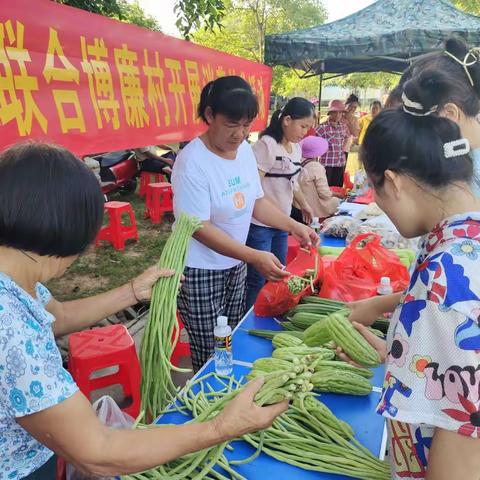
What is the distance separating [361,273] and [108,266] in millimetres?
3908

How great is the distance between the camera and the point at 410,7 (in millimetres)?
6219

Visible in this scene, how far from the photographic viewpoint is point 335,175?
23.5 ft

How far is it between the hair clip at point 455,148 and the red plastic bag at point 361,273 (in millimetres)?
1392

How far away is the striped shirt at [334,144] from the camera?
274 inches

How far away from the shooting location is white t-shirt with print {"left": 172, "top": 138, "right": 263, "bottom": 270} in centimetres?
220

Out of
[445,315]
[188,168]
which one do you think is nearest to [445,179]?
[445,315]

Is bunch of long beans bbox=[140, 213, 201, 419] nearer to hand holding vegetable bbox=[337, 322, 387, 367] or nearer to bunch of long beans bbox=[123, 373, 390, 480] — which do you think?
bunch of long beans bbox=[123, 373, 390, 480]

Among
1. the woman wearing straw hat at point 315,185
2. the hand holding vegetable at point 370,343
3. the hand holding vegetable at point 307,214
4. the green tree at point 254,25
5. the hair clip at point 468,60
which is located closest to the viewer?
the hand holding vegetable at point 370,343

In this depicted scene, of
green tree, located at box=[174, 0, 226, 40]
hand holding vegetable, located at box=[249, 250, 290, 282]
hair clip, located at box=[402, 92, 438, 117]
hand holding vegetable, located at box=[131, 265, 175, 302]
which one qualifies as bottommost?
hand holding vegetable, located at box=[249, 250, 290, 282]

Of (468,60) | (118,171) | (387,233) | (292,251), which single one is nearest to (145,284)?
(468,60)

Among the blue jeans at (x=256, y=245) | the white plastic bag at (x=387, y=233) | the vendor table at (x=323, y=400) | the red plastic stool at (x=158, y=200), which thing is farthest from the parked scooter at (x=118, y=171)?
the vendor table at (x=323, y=400)

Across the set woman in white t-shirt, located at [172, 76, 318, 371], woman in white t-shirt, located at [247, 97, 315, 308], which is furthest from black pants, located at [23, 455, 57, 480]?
woman in white t-shirt, located at [247, 97, 315, 308]

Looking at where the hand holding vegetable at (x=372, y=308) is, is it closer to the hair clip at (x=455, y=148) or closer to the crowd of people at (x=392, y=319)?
the crowd of people at (x=392, y=319)

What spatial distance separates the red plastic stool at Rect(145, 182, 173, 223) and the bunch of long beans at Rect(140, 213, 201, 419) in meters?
5.71
